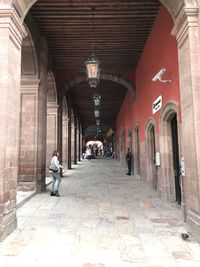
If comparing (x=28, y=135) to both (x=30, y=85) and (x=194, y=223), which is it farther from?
(x=194, y=223)

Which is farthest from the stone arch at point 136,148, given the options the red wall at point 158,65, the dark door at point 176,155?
the dark door at point 176,155

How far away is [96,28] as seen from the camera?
7395 millimetres

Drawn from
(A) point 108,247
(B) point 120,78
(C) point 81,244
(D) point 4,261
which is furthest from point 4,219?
(B) point 120,78

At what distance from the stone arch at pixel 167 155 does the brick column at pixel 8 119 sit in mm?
3562

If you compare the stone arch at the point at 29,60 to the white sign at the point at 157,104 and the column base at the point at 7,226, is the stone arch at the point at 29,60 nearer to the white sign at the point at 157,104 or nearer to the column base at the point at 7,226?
A: the white sign at the point at 157,104

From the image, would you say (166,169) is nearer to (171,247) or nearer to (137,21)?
(171,247)

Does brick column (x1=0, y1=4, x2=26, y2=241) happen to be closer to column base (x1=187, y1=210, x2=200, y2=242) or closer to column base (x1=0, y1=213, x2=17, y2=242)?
column base (x1=0, y1=213, x2=17, y2=242)

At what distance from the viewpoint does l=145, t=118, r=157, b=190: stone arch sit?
7.71 metres

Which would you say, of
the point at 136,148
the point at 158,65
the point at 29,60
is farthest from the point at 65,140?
the point at 158,65

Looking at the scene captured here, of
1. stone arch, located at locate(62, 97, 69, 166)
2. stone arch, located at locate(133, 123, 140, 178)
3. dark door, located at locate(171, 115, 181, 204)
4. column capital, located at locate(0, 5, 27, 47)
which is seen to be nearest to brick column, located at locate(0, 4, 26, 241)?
column capital, located at locate(0, 5, 27, 47)

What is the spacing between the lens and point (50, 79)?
33.2ft

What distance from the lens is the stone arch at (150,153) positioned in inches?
303

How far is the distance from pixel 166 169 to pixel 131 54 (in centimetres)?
524

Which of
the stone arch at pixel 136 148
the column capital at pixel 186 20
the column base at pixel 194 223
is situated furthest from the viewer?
the stone arch at pixel 136 148
